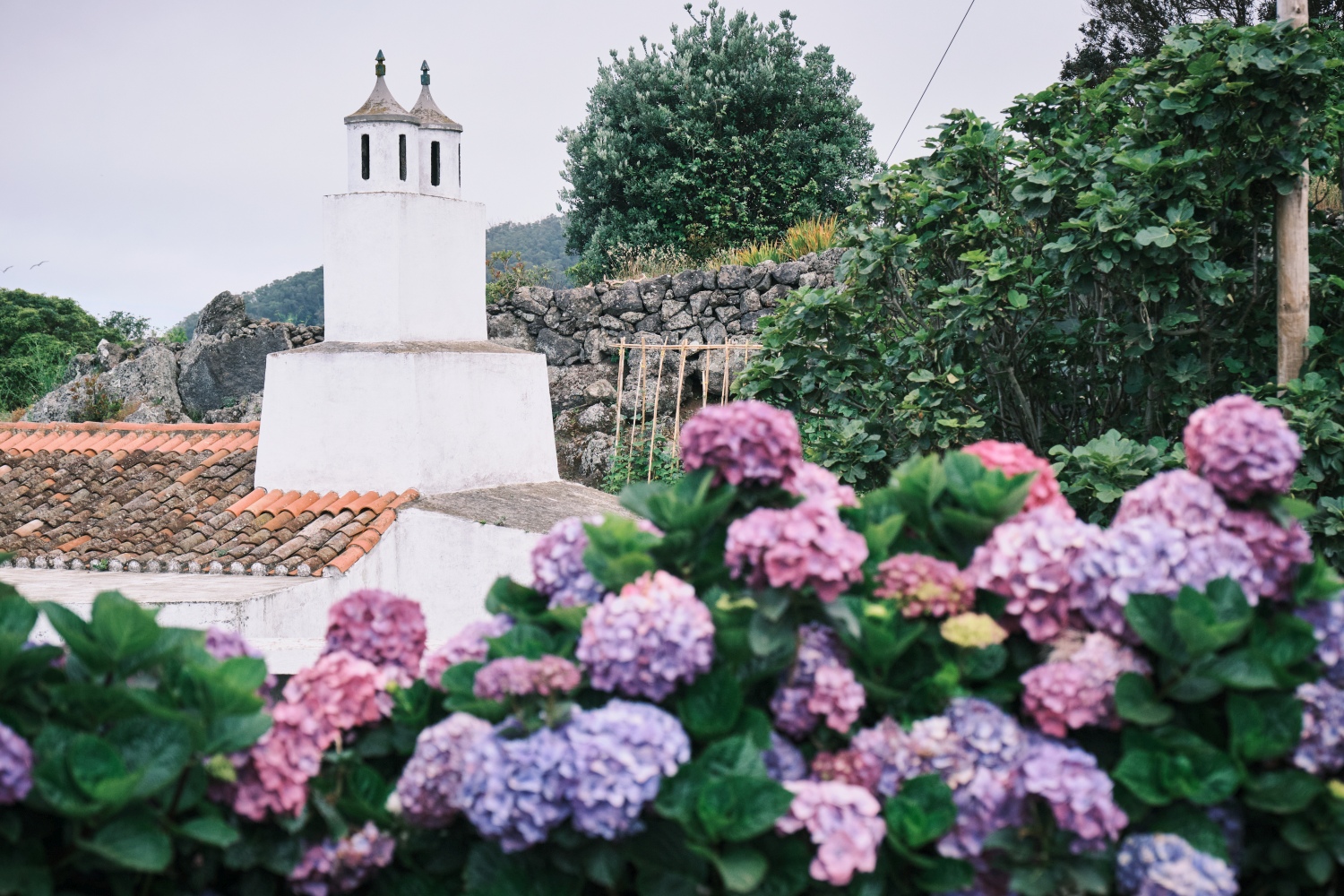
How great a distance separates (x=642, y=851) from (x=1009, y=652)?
24.5 inches

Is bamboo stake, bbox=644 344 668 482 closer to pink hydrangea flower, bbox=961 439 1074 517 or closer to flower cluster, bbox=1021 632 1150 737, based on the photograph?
pink hydrangea flower, bbox=961 439 1074 517

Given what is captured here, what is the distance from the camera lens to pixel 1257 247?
4.17 metres

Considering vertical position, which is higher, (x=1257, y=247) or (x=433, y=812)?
(x=1257, y=247)

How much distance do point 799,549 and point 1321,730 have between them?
757 millimetres

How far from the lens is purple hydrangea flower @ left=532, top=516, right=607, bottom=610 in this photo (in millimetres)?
1671

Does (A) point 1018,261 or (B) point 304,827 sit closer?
(B) point 304,827

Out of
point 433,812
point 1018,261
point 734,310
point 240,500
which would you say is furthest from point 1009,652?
point 734,310

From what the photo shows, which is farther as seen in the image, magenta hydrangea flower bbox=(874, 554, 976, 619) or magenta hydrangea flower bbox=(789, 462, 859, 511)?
magenta hydrangea flower bbox=(789, 462, 859, 511)

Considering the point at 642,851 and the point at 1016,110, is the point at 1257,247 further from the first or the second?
the point at 642,851

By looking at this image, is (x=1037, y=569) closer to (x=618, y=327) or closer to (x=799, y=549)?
(x=799, y=549)

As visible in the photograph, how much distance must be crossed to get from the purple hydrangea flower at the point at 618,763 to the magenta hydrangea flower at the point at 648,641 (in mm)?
54

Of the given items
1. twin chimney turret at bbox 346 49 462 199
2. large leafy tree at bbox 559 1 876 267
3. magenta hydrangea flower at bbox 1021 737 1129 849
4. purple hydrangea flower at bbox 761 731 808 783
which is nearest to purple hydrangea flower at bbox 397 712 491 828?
purple hydrangea flower at bbox 761 731 808 783

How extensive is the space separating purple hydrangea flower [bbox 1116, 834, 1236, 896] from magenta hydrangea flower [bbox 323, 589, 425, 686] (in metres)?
1.11

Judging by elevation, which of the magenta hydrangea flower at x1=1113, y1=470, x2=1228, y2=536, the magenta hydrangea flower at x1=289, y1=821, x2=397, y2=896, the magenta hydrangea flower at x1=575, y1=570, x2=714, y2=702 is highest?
the magenta hydrangea flower at x1=1113, y1=470, x2=1228, y2=536
